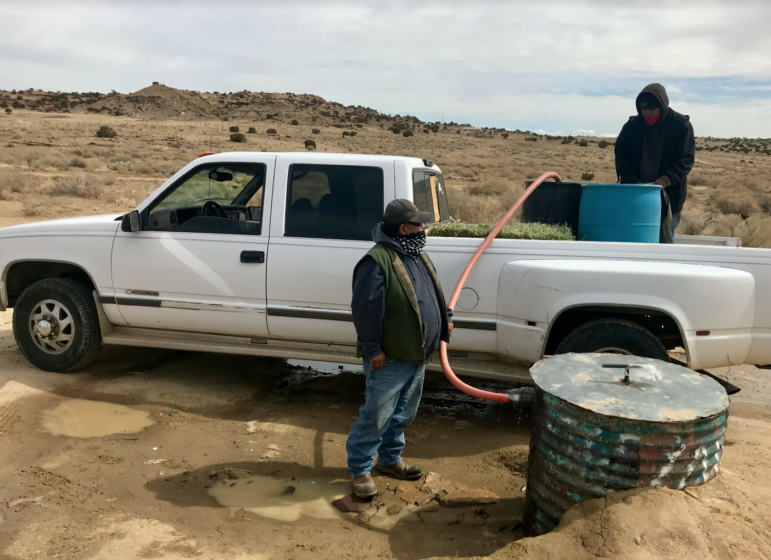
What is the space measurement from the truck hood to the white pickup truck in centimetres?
1

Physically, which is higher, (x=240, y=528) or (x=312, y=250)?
(x=312, y=250)

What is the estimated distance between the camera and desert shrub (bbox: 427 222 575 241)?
483cm

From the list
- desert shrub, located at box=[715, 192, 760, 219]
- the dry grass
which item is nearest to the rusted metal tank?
the dry grass

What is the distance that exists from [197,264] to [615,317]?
3286mm

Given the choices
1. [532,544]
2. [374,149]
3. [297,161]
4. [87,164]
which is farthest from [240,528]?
[374,149]

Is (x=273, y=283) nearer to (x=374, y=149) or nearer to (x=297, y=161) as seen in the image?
(x=297, y=161)

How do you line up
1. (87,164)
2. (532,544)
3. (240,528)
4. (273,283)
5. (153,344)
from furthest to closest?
1. (87,164)
2. (153,344)
3. (273,283)
4. (240,528)
5. (532,544)

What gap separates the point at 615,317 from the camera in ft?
15.3

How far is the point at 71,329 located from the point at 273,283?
2.02m

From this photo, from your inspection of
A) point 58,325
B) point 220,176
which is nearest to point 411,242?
point 220,176

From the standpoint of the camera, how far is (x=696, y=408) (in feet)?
9.92

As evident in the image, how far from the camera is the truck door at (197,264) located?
522 cm

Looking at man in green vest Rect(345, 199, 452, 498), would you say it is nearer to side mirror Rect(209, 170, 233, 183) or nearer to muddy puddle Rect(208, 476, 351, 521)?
muddy puddle Rect(208, 476, 351, 521)

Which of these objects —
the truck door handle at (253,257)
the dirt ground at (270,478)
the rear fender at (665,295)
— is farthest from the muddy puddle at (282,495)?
the rear fender at (665,295)
